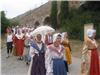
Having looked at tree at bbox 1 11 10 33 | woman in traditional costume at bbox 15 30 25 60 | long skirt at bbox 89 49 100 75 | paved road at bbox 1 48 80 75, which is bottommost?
paved road at bbox 1 48 80 75

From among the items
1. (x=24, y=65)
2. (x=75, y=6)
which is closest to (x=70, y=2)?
(x=75, y=6)

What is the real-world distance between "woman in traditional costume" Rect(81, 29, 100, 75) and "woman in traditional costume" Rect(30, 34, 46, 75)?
3.80ft

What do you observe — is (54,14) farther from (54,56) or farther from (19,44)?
→ (54,56)

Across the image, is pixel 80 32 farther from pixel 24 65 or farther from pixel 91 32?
pixel 91 32

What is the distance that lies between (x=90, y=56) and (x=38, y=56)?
4.82 ft

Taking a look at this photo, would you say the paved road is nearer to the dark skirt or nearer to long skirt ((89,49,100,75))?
long skirt ((89,49,100,75))

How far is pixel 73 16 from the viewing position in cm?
4022

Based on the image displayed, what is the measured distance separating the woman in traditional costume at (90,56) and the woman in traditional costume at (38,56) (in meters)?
1.16

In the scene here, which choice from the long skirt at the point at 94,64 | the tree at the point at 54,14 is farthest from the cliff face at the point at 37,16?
the long skirt at the point at 94,64

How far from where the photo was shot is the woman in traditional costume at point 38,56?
1098 centimetres

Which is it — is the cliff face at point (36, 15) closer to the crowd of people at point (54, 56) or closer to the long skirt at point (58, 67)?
the crowd of people at point (54, 56)

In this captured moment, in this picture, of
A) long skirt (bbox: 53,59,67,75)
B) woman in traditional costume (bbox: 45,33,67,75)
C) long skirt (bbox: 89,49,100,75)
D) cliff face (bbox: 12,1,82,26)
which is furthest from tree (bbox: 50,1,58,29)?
woman in traditional costume (bbox: 45,33,67,75)

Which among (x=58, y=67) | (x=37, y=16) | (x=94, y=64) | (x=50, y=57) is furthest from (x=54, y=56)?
(x=37, y=16)

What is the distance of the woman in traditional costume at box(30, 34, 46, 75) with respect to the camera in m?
11.0
